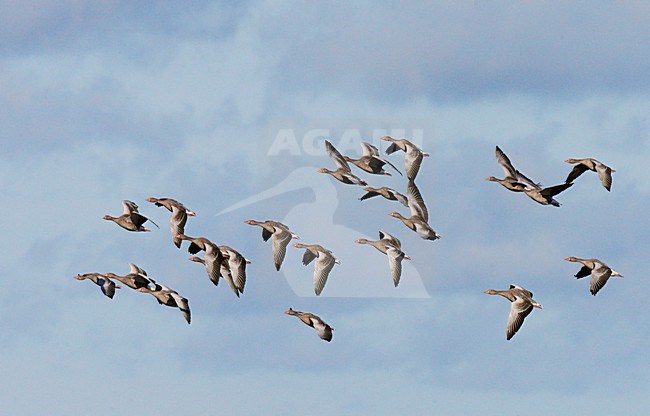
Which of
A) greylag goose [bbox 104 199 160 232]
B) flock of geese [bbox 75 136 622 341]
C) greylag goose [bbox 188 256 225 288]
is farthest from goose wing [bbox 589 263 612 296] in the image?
greylag goose [bbox 104 199 160 232]

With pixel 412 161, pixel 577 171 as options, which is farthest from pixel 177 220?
pixel 577 171

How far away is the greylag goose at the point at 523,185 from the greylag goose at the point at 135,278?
1635 centimetres

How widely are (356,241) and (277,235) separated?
6.24 m

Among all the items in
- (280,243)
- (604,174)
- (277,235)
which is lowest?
(280,243)

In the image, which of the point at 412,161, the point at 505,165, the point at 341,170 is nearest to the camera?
the point at 505,165

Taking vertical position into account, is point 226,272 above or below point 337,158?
below

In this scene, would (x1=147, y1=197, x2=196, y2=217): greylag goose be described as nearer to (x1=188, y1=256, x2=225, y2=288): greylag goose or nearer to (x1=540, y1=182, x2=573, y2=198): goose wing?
(x1=188, y1=256, x2=225, y2=288): greylag goose

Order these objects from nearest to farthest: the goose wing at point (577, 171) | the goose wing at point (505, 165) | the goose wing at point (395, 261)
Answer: the goose wing at point (577, 171) < the goose wing at point (505, 165) < the goose wing at point (395, 261)

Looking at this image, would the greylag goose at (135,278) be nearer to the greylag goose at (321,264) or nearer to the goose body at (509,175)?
the greylag goose at (321,264)

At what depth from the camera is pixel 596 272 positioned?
8931 centimetres

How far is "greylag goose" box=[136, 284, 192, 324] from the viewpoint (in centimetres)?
9131

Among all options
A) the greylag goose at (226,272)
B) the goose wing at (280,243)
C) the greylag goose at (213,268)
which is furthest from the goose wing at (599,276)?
the greylag goose at (213,268)

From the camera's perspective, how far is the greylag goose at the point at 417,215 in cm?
9438

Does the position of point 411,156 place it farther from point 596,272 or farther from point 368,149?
point 596,272
